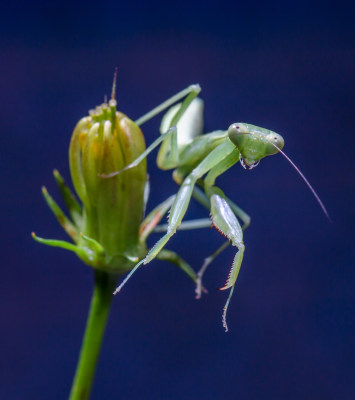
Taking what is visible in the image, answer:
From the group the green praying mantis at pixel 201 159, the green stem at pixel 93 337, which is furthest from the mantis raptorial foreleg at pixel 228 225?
the green stem at pixel 93 337

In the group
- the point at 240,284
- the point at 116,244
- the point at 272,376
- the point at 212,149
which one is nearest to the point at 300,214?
the point at 240,284

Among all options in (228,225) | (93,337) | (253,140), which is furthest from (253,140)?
(93,337)

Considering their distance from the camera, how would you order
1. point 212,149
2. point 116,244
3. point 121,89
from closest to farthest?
1. point 116,244
2. point 212,149
3. point 121,89

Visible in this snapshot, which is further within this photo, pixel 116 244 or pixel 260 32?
pixel 260 32

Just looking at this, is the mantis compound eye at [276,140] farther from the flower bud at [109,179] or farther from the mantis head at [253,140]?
the flower bud at [109,179]

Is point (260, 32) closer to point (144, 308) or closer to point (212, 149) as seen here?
point (144, 308)

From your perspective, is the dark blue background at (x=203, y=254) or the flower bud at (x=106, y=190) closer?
the flower bud at (x=106, y=190)

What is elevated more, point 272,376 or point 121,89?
point 121,89
